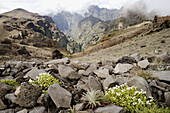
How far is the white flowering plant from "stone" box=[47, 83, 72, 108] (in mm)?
1388

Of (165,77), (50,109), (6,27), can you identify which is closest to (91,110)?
(50,109)

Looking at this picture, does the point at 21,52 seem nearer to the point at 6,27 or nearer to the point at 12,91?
the point at 12,91

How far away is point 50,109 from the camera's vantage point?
296cm

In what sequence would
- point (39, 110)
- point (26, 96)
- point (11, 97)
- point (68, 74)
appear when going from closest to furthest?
point (39, 110), point (26, 96), point (11, 97), point (68, 74)

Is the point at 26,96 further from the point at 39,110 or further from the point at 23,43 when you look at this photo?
the point at 23,43

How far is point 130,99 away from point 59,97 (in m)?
2.36

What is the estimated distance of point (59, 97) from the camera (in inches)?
124

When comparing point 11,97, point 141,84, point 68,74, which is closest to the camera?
point 11,97

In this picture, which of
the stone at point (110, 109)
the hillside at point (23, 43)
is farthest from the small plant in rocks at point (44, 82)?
the hillside at point (23, 43)

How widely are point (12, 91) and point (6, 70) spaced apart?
285 cm

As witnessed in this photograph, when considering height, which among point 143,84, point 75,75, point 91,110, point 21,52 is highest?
point 21,52

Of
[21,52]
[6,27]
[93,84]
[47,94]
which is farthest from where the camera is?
[6,27]

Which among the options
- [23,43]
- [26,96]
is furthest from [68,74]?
[23,43]

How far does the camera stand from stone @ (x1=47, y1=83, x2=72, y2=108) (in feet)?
9.89
